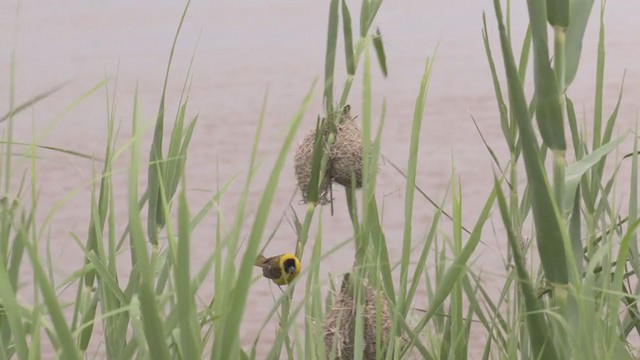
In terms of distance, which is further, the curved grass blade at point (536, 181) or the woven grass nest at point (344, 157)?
the woven grass nest at point (344, 157)

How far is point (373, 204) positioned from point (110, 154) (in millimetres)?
A: 120

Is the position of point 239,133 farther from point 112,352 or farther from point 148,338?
point 148,338

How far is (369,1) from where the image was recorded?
0.41 meters

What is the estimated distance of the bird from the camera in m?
0.48

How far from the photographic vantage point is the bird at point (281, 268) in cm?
48

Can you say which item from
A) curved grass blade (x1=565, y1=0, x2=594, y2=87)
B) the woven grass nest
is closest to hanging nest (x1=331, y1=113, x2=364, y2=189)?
the woven grass nest

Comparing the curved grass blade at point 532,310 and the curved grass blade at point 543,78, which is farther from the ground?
the curved grass blade at point 543,78

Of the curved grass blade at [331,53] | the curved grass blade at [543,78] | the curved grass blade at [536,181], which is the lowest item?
the curved grass blade at [536,181]

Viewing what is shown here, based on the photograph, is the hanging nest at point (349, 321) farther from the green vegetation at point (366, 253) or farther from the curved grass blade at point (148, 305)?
the curved grass blade at point (148, 305)

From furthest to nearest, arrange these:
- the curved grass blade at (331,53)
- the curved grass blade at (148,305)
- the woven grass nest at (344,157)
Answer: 1. the woven grass nest at (344,157)
2. the curved grass blade at (331,53)
3. the curved grass blade at (148,305)

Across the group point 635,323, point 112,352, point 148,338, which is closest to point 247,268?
point 148,338

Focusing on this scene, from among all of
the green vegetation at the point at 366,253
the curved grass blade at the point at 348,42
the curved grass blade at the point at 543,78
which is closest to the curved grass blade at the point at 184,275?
the green vegetation at the point at 366,253

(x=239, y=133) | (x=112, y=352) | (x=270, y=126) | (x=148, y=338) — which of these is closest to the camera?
(x=148, y=338)

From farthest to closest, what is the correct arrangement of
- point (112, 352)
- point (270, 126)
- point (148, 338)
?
point (270, 126)
point (112, 352)
point (148, 338)
